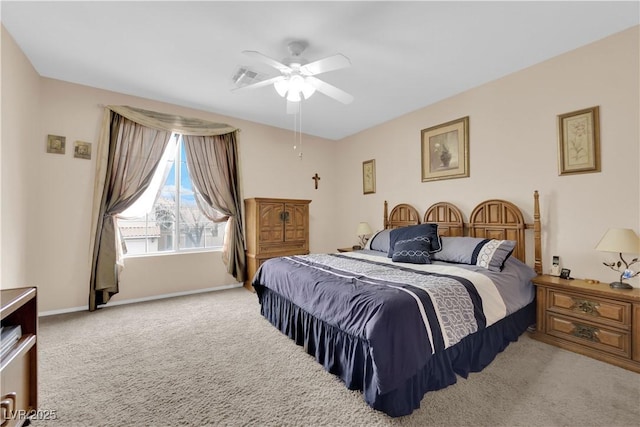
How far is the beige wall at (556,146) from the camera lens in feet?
7.65

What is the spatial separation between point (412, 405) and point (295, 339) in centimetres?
116

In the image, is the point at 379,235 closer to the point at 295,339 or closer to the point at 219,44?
the point at 295,339

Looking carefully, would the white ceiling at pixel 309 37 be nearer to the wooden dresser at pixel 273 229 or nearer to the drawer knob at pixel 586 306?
the wooden dresser at pixel 273 229

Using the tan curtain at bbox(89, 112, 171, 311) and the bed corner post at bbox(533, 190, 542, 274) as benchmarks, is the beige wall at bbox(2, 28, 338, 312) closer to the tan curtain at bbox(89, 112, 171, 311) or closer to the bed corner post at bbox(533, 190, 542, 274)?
the tan curtain at bbox(89, 112, 171, 311)

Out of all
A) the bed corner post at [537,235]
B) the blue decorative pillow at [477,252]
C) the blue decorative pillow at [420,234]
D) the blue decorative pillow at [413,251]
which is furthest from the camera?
the blue decorative pillow at [420,234]

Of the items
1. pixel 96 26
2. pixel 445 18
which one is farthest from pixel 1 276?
pixel 445 18

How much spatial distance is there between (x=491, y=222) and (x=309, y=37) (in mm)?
2744

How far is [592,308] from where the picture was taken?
2.22 meters

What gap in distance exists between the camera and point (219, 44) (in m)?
2.51

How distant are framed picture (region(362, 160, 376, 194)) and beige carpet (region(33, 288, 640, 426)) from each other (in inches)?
117

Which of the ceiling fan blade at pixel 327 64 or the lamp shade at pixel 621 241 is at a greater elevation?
the ceiling fan blade at pixel 327 64

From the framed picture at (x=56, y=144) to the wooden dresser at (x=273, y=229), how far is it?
7.44 ft

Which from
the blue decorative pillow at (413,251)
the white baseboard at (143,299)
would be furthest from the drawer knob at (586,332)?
the white baseboard at (143,299)

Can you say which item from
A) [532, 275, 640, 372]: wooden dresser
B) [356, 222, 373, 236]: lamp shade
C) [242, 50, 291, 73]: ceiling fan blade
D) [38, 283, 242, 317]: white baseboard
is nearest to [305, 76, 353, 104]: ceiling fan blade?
[242, 50, 291, 73]: ceiling fan blade
